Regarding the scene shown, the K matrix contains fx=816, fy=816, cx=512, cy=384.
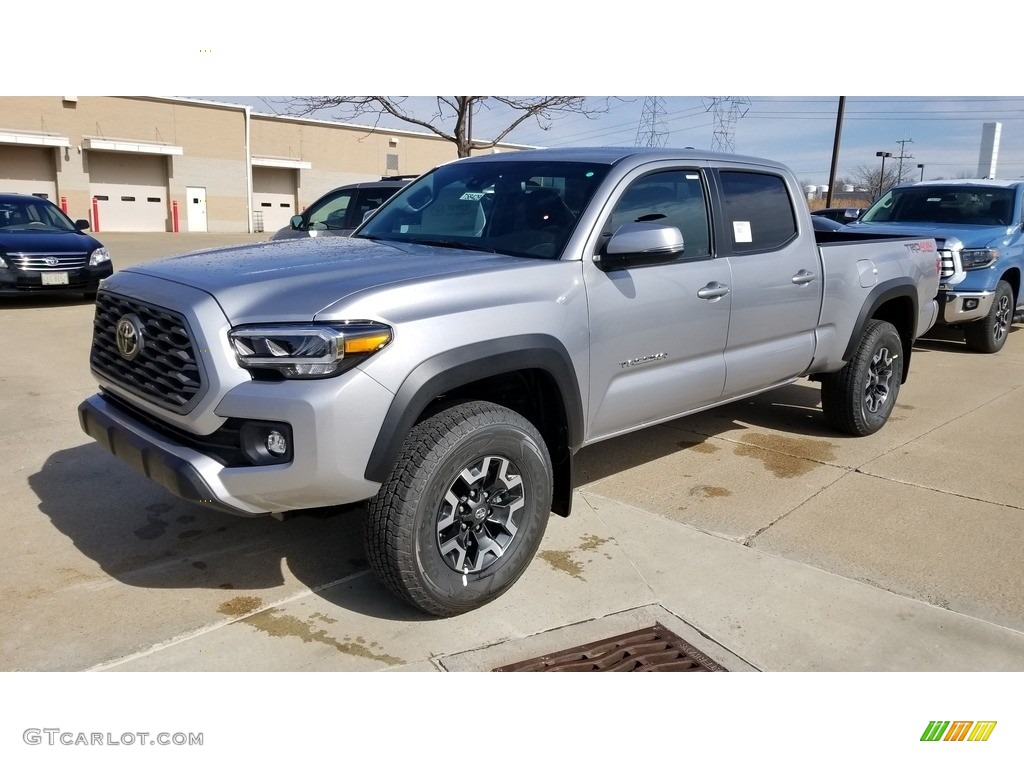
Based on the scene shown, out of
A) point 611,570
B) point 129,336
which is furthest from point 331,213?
point 611,570

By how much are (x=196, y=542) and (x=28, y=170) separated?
3740 cm

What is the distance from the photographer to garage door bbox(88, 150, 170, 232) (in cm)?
3688

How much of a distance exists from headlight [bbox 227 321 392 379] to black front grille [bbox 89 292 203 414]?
21cm

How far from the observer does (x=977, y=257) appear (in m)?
8.95

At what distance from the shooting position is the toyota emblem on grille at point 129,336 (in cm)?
327

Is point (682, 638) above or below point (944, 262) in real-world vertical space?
below

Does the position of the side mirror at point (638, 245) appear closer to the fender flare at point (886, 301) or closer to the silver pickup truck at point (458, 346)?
the silver pickup truck at point (458, 346)

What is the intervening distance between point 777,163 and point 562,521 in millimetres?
2727

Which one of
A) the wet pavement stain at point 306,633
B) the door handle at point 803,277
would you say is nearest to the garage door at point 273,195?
the door handle at point 803,277

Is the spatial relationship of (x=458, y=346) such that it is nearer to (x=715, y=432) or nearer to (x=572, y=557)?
(x=572, y=557)
